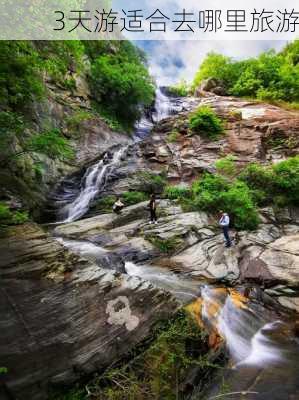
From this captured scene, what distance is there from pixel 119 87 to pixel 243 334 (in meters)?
20.1

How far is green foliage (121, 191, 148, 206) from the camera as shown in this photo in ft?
48.5

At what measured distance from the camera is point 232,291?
9.10 m

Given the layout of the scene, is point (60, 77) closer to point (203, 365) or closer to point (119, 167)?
point (119, 167)

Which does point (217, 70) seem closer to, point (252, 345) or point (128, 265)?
point (128, 265)

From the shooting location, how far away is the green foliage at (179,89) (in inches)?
1394

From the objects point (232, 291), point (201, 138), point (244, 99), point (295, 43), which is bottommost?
point (232, 291)

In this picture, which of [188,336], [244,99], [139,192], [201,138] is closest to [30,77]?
[188,336]

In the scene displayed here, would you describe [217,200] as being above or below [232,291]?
above

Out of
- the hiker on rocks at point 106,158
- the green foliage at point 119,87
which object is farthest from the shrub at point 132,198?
the green foliage at point 119,87

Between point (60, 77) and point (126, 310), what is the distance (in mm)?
18085

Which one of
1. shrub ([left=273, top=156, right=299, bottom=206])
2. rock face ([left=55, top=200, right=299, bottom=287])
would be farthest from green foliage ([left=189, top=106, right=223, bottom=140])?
rock face ([left=55, top=200, right=299, bottom=287])

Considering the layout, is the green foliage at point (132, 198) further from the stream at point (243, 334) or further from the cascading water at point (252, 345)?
the cascading water at point (252, 345)

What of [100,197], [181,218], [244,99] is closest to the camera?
[181,218]

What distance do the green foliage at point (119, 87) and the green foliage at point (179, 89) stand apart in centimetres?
1016
